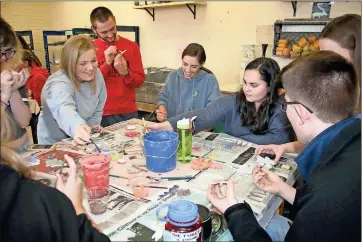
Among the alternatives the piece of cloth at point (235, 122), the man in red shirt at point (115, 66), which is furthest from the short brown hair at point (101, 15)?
the piece of cloth at point (235, 122)

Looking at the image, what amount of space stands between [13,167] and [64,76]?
1225mm

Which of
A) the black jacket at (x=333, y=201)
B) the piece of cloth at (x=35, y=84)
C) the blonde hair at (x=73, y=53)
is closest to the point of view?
the black jacket at (x=333, y=201)

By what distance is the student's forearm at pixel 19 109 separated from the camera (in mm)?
1776

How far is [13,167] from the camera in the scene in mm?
804

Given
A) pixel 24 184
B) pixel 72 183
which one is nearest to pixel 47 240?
pixel 24 184

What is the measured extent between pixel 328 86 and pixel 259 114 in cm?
87

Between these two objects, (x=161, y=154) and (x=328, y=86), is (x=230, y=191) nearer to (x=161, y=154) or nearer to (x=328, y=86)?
(x=161, y=154)

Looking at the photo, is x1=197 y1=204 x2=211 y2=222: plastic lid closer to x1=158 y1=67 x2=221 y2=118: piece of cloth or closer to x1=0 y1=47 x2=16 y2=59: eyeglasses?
x1=0 y1=47 x2=16 y2=59: eyeglasses

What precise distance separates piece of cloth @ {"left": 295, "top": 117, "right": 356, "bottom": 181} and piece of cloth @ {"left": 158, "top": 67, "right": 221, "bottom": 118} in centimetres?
142

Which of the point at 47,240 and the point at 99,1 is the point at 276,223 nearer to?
the point at 47,240

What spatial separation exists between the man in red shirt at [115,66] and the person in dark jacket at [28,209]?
1.89m

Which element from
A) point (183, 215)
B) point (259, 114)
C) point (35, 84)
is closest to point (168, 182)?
point (183, 215)

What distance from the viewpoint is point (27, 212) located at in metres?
0.75

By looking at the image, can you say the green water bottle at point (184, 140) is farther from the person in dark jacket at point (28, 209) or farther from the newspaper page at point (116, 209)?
the person in dark jacket at point (28, 209)
